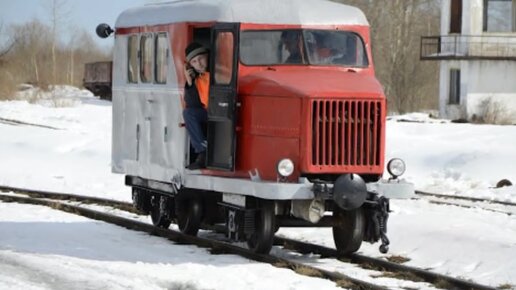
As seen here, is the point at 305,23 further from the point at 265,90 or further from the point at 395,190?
the point at 395,190

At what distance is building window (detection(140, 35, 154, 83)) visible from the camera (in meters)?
15.7

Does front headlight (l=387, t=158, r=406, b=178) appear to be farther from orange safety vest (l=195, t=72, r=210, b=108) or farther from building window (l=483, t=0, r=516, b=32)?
building window (l=483, t=0, r=516, b=32)

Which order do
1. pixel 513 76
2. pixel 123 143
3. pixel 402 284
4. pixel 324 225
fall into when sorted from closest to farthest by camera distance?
pixel 402 284 < pixel 324 225 < pixel 123 143 < pixel 513 76

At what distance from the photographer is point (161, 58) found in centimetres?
1527

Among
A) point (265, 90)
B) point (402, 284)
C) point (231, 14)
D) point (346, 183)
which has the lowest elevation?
point (402, 284)

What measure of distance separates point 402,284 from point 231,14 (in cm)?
386

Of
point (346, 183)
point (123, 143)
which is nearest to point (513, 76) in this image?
point (123, 143)

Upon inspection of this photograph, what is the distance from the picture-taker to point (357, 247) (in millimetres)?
13867

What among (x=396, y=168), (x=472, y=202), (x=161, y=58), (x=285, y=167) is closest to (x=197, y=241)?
(x=161, y=58)

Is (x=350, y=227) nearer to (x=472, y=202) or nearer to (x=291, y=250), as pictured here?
(x=291, y=250)

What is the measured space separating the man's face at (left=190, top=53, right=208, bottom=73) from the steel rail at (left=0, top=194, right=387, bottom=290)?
2.06 m

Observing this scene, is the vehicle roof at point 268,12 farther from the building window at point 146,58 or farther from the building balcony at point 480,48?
the building balcony at point 480,48

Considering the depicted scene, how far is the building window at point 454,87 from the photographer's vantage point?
54.1m

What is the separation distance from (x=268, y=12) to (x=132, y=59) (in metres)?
2.91
